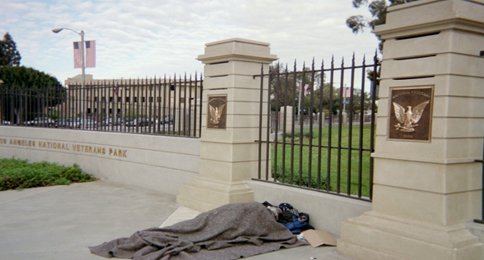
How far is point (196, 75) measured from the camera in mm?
9727

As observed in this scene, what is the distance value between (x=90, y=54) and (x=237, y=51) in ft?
54.4

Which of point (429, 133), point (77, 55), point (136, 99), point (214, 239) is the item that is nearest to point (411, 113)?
point (429, 133)

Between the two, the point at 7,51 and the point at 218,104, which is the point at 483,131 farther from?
the point at 7,51

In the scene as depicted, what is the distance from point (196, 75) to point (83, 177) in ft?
16.3

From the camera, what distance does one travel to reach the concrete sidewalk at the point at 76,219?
6.23 meters

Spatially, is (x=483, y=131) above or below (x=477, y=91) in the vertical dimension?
below

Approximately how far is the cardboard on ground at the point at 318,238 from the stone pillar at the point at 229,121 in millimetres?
1851

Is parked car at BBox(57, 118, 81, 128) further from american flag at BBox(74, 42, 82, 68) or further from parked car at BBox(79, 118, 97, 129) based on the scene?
american flag at BBox(74, 42, 82, 68)

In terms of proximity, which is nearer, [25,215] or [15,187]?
[25,215]

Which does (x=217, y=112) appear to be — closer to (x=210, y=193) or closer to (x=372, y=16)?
(x=210, y=193)

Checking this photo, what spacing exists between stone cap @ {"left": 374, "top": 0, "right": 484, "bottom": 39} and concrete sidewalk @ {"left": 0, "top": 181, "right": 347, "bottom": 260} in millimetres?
2901

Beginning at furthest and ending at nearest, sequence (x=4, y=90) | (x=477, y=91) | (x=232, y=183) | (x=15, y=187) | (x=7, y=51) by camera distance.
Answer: (x=7, y=51) → (x=4, y=90) → (x=15, y=187) → (x=232, y=183) → (x=477, y=91)

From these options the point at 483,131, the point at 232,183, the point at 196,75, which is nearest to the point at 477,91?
the point at 483,131

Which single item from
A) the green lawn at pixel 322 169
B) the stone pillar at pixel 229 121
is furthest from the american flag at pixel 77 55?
the stone pillar at pixel 229 121
